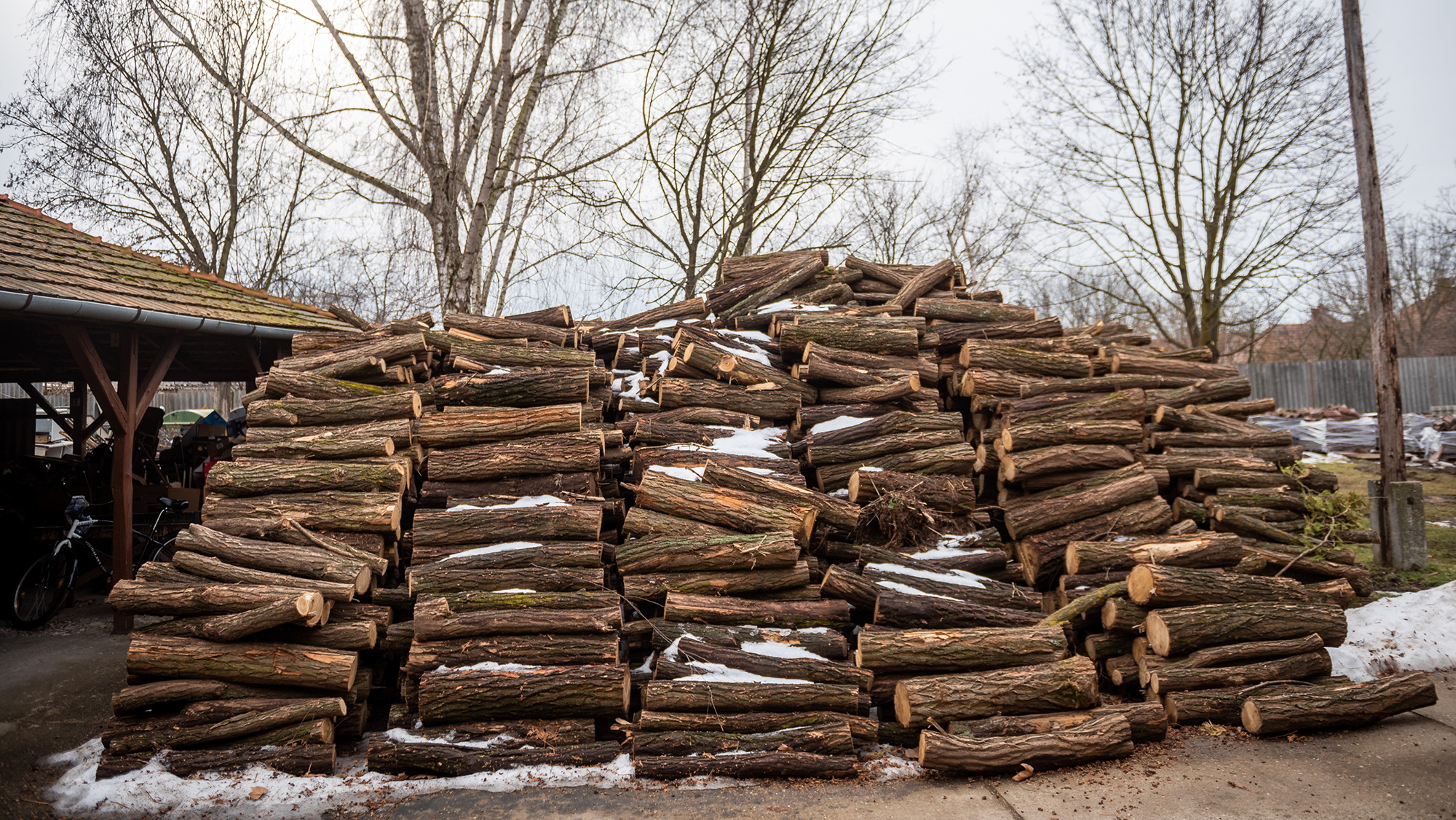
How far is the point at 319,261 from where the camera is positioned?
22.9 meters

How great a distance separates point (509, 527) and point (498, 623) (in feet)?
3.32

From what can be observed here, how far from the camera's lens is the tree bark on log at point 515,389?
25.7ft

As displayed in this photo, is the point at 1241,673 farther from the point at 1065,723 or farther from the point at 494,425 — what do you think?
the point at 494,425

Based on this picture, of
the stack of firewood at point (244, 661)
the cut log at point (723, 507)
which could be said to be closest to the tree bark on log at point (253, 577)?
Answer: the stack of firewood at point (244, 661)

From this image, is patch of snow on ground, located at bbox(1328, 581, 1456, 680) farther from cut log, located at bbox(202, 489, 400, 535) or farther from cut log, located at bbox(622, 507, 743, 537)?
cut log, located at bbox(202, 489, 400, 535)

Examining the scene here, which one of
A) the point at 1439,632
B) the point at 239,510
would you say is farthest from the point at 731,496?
the point at 1439,632

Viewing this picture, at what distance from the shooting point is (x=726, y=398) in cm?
839

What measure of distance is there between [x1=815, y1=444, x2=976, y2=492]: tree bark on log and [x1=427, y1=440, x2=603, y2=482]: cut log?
2354 millimetres

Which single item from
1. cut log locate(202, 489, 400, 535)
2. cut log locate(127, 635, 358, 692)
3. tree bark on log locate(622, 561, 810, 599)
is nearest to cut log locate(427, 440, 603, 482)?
cut log locate(202, 489, 400, 535)

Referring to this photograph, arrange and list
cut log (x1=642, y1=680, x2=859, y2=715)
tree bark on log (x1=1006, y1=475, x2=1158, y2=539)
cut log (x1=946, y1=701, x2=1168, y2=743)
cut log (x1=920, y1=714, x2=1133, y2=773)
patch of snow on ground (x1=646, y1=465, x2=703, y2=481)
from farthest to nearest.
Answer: tree bark on log (x1=1006, y1=475, x2=1158, y2=539)
patch of snow on ground (x1=646, y1=465, x2=703, y2=481)
cut log (x1=642, y1=680, x2=859, y2=715)
cut log (x1=946, y1=701, x2=1168, y2=743)
cut log (x1=920, y1=714, x2=1133, y2=773)

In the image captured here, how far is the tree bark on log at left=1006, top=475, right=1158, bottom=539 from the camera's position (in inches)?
282

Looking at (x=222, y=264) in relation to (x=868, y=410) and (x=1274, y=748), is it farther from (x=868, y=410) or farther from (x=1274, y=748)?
(x=1274, y=748)

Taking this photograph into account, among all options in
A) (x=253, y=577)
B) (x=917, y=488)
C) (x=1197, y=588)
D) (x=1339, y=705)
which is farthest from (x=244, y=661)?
(x=1339, y=705)

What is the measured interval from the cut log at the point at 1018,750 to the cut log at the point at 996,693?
0.27 m
